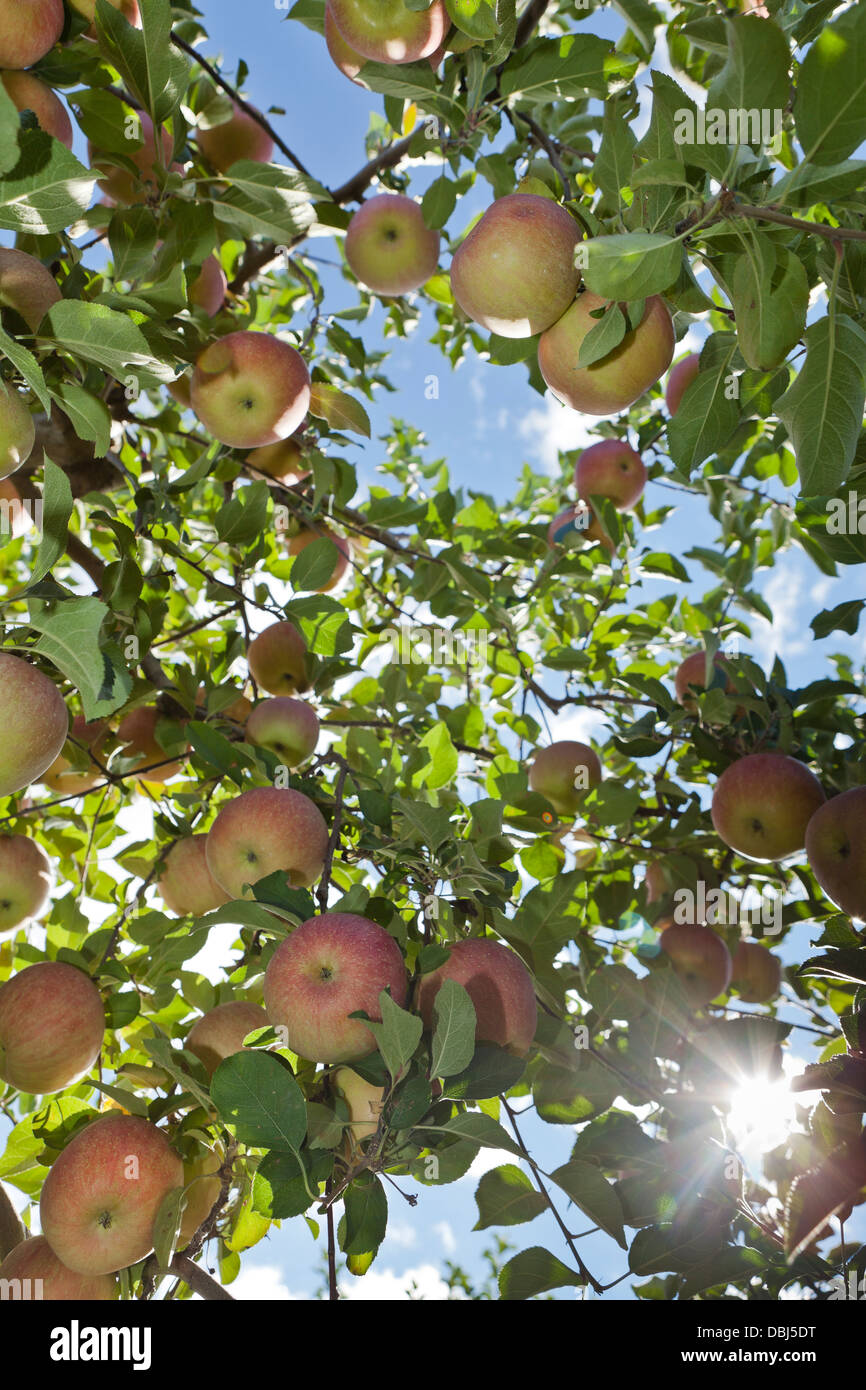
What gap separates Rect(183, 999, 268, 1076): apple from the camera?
2.16 meters

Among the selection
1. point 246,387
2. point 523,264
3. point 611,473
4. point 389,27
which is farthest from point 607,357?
point 611,473

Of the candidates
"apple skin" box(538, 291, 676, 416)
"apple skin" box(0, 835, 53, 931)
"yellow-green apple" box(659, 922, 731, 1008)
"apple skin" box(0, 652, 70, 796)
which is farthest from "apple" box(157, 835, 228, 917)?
"apple skin" box(538, 291, 676, 416)

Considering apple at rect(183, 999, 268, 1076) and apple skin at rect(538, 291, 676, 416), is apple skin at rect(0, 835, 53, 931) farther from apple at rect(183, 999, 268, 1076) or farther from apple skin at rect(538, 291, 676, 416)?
apple skin at rect(538, 291, 676, 416)

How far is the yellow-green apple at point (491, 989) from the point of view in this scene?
6.10 feet

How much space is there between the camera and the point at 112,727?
322 centimetres

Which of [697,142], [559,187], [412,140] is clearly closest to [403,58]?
[412,140]

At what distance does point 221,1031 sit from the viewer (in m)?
2.18

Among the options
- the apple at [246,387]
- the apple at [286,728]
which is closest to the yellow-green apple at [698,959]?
Answer: the apple at [286,728]

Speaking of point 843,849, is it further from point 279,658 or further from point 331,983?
point 279,658

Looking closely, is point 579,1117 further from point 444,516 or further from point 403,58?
point 403,58

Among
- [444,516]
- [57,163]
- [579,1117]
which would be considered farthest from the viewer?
[444,516]

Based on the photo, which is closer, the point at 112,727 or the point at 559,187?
the point at 559,187

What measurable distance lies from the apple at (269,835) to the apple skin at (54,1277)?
2.94 feet

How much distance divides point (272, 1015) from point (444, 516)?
2.21 metres
